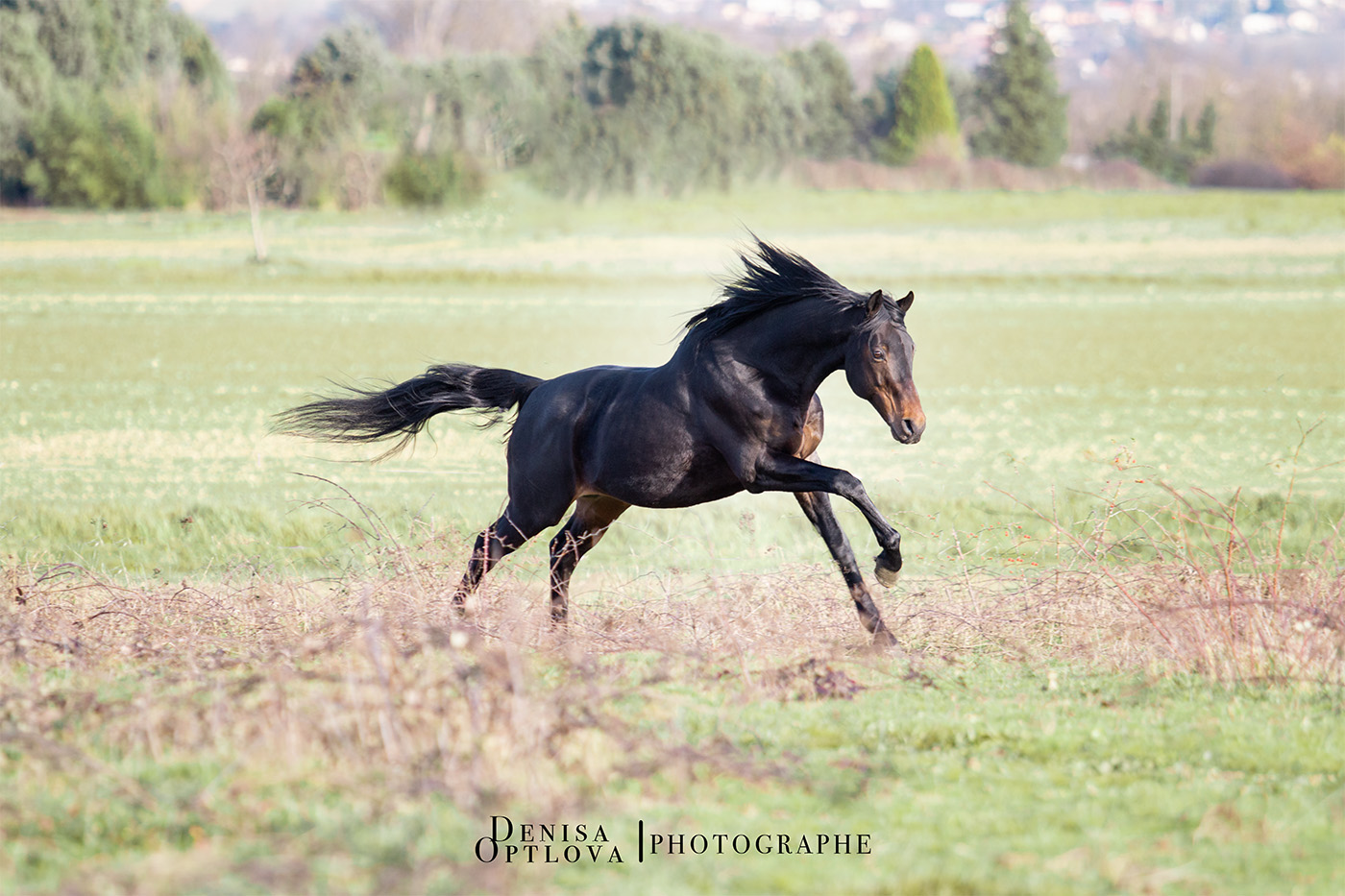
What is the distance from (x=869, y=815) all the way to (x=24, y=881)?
2449 millimetres

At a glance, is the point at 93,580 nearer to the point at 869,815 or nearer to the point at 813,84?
the point at 869,815

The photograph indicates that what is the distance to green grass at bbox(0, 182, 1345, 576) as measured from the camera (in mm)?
13242

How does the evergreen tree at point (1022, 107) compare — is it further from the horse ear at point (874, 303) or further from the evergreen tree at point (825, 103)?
the horse ear at point (874, 303)

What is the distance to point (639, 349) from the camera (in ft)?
98.4

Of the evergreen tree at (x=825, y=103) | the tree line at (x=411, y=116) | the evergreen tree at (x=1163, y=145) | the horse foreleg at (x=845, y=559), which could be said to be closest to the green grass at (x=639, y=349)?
the horse foreleg at (x=845, y=559)

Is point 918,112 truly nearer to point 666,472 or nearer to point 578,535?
point 578,535

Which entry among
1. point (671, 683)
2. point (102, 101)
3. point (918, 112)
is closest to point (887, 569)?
point (671, 683)

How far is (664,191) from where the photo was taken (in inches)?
2158

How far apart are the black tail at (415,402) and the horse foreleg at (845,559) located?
2.14 meters

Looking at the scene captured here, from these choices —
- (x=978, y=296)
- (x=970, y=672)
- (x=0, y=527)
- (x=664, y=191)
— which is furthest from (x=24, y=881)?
(x=664, y=191)

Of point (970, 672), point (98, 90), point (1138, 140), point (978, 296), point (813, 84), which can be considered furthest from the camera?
point (1138, 140)

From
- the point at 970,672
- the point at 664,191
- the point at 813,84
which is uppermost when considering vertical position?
the point at 813,84

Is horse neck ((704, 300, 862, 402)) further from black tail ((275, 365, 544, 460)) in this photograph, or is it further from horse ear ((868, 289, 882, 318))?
black tail ((275, 365, 544, 460))

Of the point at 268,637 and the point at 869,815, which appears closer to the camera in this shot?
the point at 869,815
